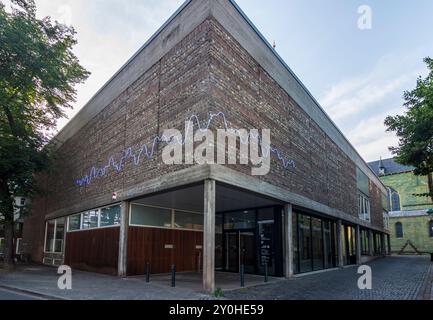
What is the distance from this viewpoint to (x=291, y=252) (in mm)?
15891

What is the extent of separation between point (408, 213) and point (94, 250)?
156 feet

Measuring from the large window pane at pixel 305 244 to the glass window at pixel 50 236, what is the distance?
1638cm

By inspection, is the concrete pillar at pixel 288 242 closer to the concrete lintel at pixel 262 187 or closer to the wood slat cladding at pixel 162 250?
the concrete lintel at pixel 262 187

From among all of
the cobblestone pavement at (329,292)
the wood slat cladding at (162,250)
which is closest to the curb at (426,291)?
the cobblestone pavement at (329,292)

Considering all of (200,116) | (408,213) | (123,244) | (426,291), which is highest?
(200,116)

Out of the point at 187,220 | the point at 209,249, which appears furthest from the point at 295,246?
the point at 209,249

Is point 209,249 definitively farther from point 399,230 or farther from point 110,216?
point 399,230

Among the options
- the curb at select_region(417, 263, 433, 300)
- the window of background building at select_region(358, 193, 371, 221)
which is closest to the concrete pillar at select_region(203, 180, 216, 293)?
the curb at select_region(417, 263, 433, 300)

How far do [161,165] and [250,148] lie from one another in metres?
3.41

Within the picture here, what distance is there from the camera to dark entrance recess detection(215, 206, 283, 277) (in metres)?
16.1

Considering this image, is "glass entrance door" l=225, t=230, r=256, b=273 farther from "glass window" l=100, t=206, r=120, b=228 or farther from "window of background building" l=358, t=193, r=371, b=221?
"window of background building" l=358, t=193, r=371, b=221

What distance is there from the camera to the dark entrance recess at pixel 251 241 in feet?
52.9

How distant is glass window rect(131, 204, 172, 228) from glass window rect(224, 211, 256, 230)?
10.3ft

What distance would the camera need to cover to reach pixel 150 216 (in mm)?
16375
